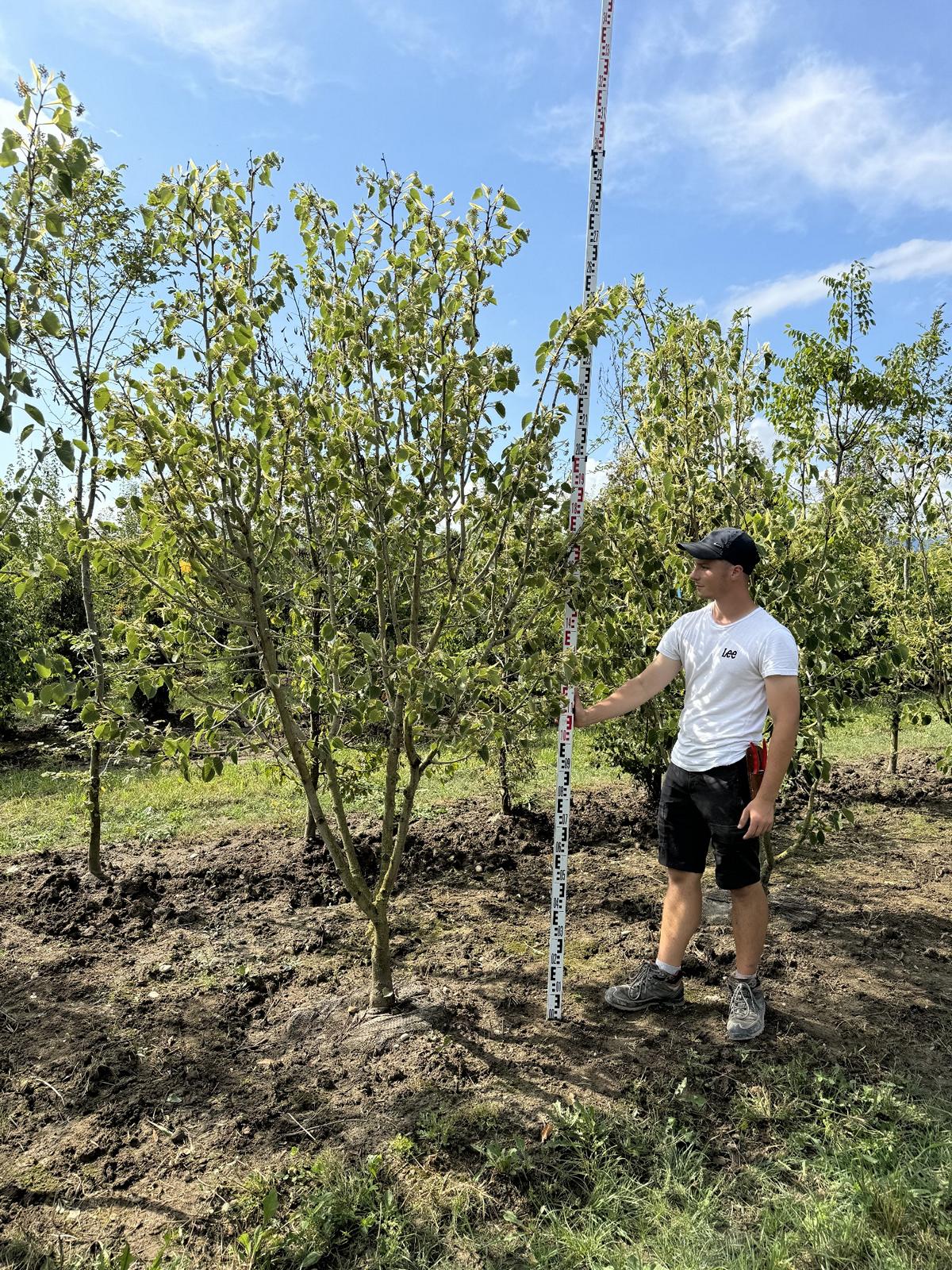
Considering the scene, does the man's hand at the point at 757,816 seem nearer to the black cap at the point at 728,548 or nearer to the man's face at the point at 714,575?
the man's face at the point at 714,575

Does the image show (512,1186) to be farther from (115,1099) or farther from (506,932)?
(506,932)

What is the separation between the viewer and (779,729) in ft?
11.0

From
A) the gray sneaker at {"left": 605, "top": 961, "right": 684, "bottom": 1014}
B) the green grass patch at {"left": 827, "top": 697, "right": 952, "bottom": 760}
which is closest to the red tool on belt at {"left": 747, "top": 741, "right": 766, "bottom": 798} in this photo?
the gray sneaker at {"left": 605, "top": 961, "right": 684, "bottom": 1014}

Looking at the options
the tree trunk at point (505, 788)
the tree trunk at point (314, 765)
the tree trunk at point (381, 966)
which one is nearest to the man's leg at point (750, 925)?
the tree trunk at point (381, 966)

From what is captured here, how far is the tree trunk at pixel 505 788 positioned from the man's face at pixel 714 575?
3145 mm

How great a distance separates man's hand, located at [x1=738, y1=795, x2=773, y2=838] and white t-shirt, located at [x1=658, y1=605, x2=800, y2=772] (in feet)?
0.69

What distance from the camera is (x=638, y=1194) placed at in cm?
275

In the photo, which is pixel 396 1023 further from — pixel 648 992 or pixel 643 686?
pixel 643 686

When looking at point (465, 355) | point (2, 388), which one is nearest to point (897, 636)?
point (465, 355)

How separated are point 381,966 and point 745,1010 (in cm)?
163

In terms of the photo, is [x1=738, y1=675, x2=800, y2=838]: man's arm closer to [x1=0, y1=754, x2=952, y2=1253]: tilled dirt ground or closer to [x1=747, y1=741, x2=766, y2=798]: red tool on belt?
[x1=747, y1=741, x2=766, y2=798]: red tool on belt

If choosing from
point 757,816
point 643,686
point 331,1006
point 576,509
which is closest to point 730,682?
point 643,686

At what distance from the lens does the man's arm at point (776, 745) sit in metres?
3.36

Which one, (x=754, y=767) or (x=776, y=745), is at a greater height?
(x=776, y=745)
